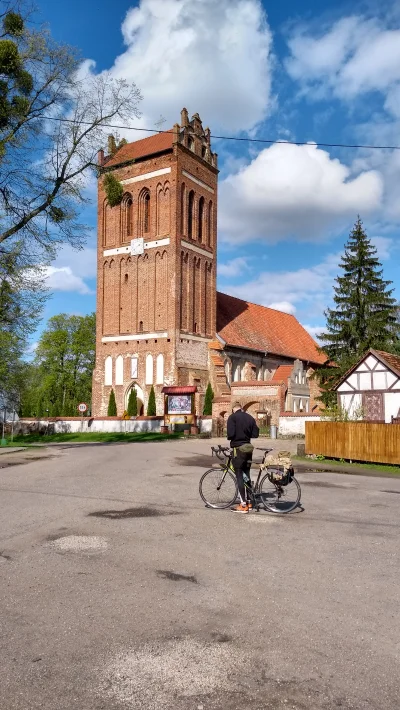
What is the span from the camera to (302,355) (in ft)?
191

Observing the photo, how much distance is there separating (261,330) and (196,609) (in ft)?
166

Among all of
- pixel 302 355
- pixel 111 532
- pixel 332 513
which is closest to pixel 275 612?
pixel 111 532

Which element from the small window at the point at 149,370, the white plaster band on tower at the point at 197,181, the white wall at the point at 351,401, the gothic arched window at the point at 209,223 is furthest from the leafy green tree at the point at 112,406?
the white wall at the point at 351,401

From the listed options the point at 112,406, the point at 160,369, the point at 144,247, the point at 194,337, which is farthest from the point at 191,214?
the point at 112,406

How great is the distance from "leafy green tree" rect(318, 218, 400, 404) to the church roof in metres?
10.7

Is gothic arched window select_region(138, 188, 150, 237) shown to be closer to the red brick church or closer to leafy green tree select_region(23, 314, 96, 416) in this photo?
the red brick church

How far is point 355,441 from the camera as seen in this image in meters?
20.5

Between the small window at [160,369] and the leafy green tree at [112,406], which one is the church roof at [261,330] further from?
the leafy green tree at [112,406]

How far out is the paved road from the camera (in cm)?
374

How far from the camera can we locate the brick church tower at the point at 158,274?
43406mm

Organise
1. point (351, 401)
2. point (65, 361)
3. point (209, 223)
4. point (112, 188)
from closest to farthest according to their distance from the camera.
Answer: point (112, 188) → point (351, 401) → point (209, 223) → point (65, 361)

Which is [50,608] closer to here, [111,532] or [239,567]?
[239,567]

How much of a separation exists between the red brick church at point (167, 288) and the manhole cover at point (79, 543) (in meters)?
32.6

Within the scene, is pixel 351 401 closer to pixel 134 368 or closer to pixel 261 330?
pixel 134 368
